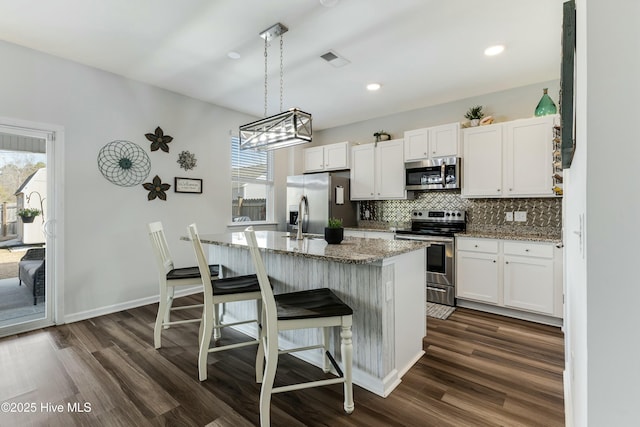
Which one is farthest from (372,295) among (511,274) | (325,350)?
(511,274)

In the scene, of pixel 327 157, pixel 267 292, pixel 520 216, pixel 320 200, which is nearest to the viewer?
pixel 267 292

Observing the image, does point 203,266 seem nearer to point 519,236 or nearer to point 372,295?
point 372,295

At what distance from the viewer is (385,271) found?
1.87 m

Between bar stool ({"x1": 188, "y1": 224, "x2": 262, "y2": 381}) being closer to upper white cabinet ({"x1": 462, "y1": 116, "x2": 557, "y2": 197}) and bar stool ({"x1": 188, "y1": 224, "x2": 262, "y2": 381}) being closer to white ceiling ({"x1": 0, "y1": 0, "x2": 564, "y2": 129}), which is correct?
white ceiling ({"x1": 0, "y1": 0, "x2": 564, "y2": 129})

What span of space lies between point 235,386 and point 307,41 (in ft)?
9.53

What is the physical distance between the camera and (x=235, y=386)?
6.51 feet

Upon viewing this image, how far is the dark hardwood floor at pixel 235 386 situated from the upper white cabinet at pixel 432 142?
227cm

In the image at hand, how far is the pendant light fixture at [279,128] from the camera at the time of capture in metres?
2.41

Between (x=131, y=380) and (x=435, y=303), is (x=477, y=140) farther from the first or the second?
(x=131, y=380)

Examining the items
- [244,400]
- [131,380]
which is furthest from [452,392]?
[131,380]

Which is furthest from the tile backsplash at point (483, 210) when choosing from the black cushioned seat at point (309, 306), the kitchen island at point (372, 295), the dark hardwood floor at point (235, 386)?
the black cushioned seat at point (309, 306)

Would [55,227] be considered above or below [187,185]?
below

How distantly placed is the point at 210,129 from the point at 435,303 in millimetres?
3972

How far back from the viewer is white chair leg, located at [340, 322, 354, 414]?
1.71m
